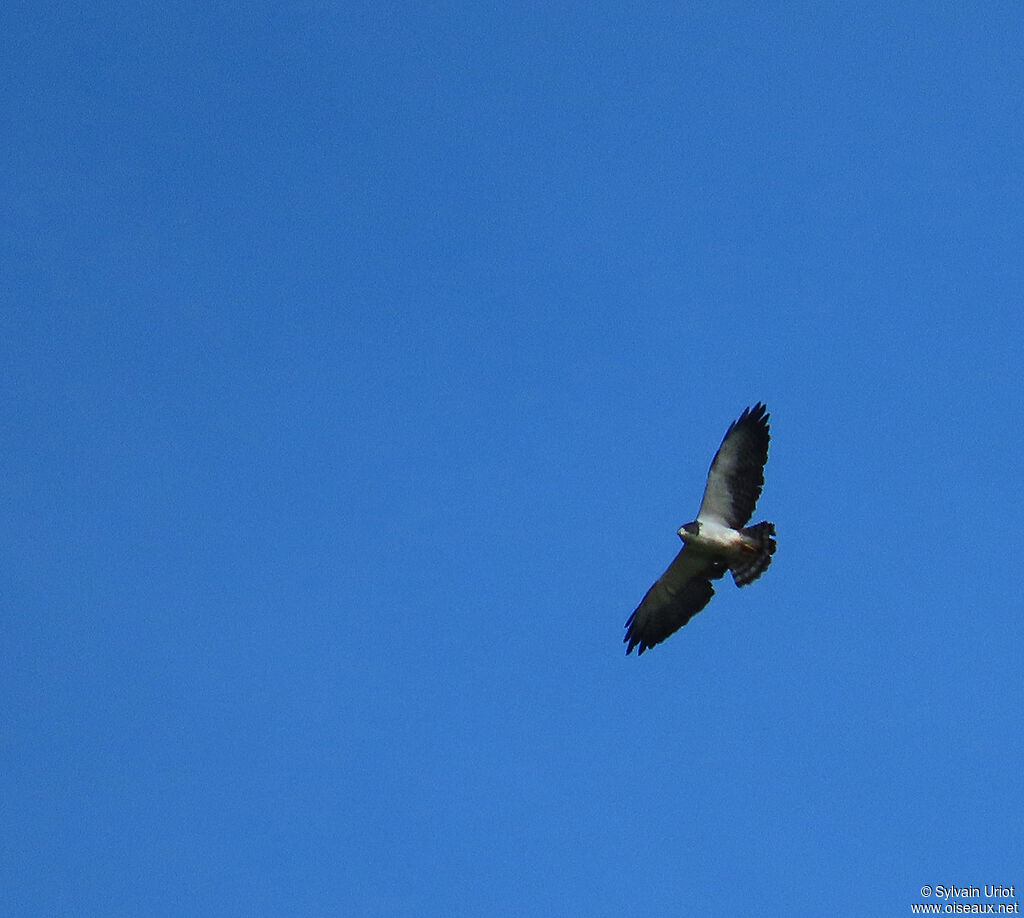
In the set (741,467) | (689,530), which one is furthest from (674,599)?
(741,467)

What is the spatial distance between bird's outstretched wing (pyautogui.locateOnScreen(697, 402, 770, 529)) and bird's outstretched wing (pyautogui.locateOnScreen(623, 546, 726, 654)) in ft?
3.42

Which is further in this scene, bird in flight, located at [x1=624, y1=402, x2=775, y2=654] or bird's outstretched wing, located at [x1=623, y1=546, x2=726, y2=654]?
bird's outstretched wing, located at [x1=623, y1=546, x2=726, y2=654]

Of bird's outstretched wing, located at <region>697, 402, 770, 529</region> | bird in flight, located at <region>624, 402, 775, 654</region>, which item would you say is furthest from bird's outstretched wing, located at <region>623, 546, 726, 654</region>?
bird's outstretched wing, located at <region>697, 402, 770, 529</region>

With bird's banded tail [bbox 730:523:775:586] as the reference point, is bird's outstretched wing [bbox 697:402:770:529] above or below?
above

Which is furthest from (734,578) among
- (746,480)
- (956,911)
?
(956,911)

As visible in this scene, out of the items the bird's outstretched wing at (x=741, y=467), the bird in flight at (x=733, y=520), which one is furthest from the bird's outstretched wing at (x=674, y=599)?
the bird's outstretched wing at (x=741, y=467)

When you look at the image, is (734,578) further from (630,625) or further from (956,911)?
(956,911)

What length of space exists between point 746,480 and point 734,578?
1.72 metres

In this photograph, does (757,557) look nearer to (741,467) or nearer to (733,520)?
(733,520)

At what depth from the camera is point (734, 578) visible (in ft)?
65.9

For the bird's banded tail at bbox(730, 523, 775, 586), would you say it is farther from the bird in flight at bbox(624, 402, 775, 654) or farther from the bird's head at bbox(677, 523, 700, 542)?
the bird's head at bbox(677, 523, 700, 542)

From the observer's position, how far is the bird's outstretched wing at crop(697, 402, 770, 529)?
1961cm

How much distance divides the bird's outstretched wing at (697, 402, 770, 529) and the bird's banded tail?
1.09 feet

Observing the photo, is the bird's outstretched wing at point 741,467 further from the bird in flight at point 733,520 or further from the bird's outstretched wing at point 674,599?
the bird's outstretched wing at point 674,599
